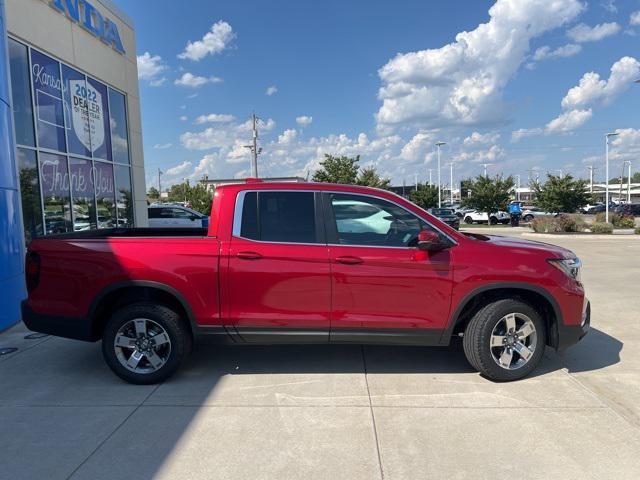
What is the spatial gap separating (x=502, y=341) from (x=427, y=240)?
122 centimetres

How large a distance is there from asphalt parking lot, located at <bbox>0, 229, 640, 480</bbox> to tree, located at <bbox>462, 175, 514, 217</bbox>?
32.8 metres

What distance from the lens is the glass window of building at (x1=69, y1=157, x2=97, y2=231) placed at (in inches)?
430

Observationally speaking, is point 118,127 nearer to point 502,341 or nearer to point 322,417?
point 322,417

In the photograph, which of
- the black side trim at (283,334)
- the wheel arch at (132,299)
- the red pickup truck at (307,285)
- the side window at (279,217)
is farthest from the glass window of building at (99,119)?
the black side trim at (283,334)

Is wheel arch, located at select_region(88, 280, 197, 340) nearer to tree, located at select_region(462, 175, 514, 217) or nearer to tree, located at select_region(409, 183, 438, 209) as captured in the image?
tree, located at select_region(462, 175, 514, 217)

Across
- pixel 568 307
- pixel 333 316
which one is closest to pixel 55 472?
pixel 333 316

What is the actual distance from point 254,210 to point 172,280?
0.96 meters

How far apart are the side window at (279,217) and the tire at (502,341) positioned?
1665mm

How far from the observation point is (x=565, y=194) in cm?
3416

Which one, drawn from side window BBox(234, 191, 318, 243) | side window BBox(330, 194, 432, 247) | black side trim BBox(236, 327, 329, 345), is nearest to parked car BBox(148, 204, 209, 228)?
side window BBox(234, 191, 318, 243)

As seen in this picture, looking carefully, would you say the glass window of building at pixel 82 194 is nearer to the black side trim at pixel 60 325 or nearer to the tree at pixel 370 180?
the black side trim at pixel 60 325

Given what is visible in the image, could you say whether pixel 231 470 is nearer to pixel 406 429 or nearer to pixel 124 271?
pixel 406 429

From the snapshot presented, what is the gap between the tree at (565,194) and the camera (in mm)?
34094

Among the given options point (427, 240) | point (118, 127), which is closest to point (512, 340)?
point (427, 240)
